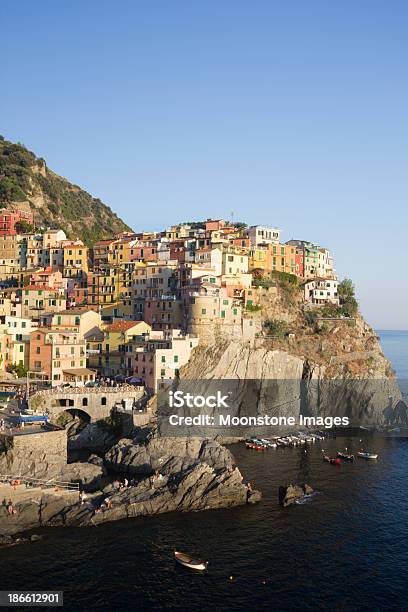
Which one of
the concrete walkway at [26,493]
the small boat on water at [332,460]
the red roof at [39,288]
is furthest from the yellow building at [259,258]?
the concrete walkway at [26,493]

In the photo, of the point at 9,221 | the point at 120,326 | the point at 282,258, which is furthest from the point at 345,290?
the point at 9,221

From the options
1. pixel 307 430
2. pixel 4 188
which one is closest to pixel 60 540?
pixel 307 430

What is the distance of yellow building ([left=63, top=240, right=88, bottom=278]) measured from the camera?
104875 millimetres

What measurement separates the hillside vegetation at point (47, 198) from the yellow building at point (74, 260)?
28.2 meters

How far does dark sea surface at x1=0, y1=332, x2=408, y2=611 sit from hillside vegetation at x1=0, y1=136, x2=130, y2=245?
9727 cm

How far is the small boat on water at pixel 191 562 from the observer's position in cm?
3778

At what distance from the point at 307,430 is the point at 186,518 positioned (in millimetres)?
36210

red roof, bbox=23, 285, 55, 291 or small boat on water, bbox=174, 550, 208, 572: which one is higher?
red roof, bbox=23, 285, 55, 291

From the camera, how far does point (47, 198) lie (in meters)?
147

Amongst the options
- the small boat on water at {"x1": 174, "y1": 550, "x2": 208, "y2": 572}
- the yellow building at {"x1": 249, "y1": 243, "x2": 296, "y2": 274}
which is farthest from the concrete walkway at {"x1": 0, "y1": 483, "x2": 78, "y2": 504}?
the yellow building at {"x1": 249, "y1": 243, "x2": 296, "y2": 274}

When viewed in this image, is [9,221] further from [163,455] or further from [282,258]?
[163,455]

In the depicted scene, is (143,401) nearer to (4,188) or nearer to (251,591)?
(251,591)

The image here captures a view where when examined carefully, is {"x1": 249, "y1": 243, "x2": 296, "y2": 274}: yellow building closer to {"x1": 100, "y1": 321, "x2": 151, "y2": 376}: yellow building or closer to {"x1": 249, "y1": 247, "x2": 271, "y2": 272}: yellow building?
{"x1": 249, "y1": 247, "x2": 271, "y2": 272}: yellow building

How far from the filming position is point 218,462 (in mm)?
55688
